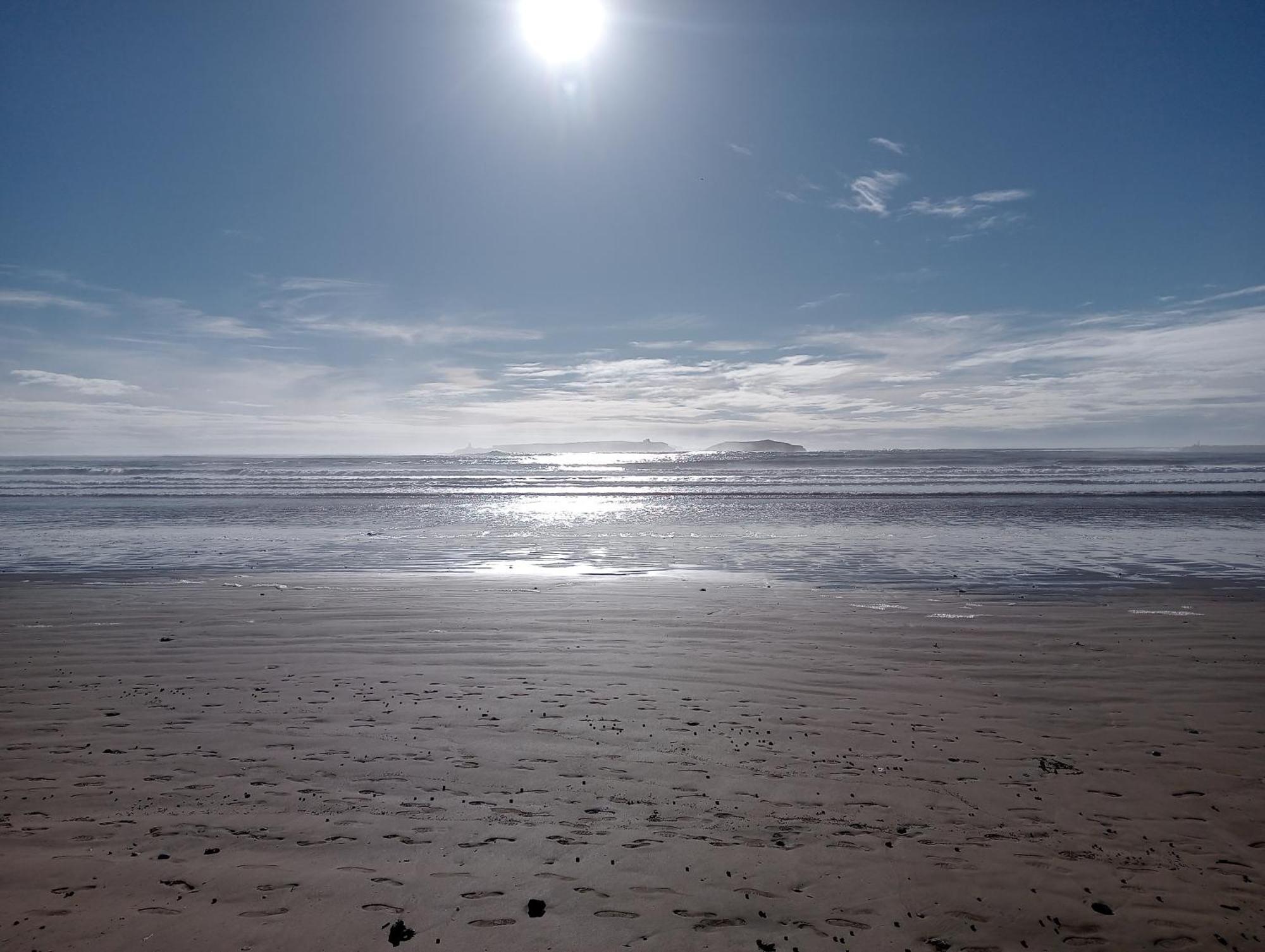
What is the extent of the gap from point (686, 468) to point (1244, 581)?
73.8 m

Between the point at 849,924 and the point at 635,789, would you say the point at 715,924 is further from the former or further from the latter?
the point at 635,789

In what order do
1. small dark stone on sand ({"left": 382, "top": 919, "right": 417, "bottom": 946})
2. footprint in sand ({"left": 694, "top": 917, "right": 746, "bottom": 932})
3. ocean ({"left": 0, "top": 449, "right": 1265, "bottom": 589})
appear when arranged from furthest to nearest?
ocean ({"left": 0, "top": 449, "right": 1265, "bottom": 589}) < footprint in sand ({"left": 694, "top": 917, "right": 746, "bottom": 932}) < small dark stone on sand ({"left": 382, "top": 919, "right": 417, "bottom": 946})

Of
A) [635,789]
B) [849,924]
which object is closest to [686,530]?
[635,789]

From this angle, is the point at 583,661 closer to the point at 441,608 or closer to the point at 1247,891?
the point at 441,608

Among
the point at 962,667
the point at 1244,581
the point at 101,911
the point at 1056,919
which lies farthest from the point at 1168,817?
the point at 1244,581

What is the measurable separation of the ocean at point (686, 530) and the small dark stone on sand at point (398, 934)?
12207mm

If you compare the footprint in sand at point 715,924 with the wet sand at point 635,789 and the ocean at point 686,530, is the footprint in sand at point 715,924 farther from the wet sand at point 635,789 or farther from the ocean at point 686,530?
the ocean at point 686,530

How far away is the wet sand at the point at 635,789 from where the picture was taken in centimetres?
425

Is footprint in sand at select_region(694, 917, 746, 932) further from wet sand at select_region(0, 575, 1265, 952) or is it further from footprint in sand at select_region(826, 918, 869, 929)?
footprint in sand at select_region(826, 918, 869, 929)

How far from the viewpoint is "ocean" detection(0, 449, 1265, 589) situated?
16922mm

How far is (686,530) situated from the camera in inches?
989

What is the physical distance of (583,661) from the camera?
940cm

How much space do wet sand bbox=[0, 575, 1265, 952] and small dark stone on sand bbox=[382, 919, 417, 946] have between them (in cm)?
2

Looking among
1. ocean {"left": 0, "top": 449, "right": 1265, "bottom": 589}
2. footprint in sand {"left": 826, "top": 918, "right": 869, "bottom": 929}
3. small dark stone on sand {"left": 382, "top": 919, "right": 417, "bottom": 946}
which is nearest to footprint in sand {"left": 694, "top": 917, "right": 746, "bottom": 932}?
footprint in sand {"left": 826, "top": 918, "right": 869, "bottom": 929}
